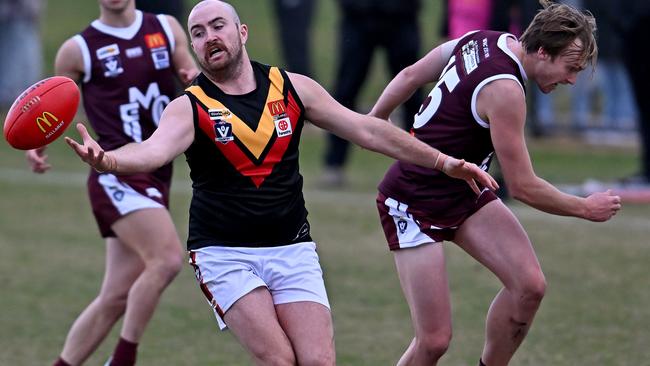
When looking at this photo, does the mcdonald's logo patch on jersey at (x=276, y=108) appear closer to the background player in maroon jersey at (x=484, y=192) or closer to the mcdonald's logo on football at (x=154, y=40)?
the background player in maroon jersey at (x=484, y=192)

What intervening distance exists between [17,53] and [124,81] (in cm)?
1018

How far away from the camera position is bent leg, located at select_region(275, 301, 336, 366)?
16.2 ft

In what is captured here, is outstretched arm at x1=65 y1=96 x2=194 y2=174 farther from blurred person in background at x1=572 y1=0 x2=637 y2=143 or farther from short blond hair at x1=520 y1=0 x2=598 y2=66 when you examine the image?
blurred person in background at x1=572 y1=0 x2=637 y2=143

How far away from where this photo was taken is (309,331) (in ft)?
16.5

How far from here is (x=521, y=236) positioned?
18.7 feet

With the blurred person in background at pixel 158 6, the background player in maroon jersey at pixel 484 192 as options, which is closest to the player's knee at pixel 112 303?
the background player in maroon jersey at pixel 484 192

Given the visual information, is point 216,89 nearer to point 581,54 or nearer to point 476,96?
point 476,96

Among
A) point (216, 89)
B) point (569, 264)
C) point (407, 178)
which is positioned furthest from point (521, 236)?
point (569, 264)

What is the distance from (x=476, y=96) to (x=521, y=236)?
0.67 m

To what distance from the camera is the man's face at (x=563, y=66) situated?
543 cm

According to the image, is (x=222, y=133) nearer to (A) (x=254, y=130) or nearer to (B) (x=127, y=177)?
(A) (x=254, y=130)

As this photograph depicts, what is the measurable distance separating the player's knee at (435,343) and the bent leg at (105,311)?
1.70 m

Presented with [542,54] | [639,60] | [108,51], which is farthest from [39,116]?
[639,60]

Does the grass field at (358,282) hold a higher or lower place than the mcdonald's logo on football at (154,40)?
lower
